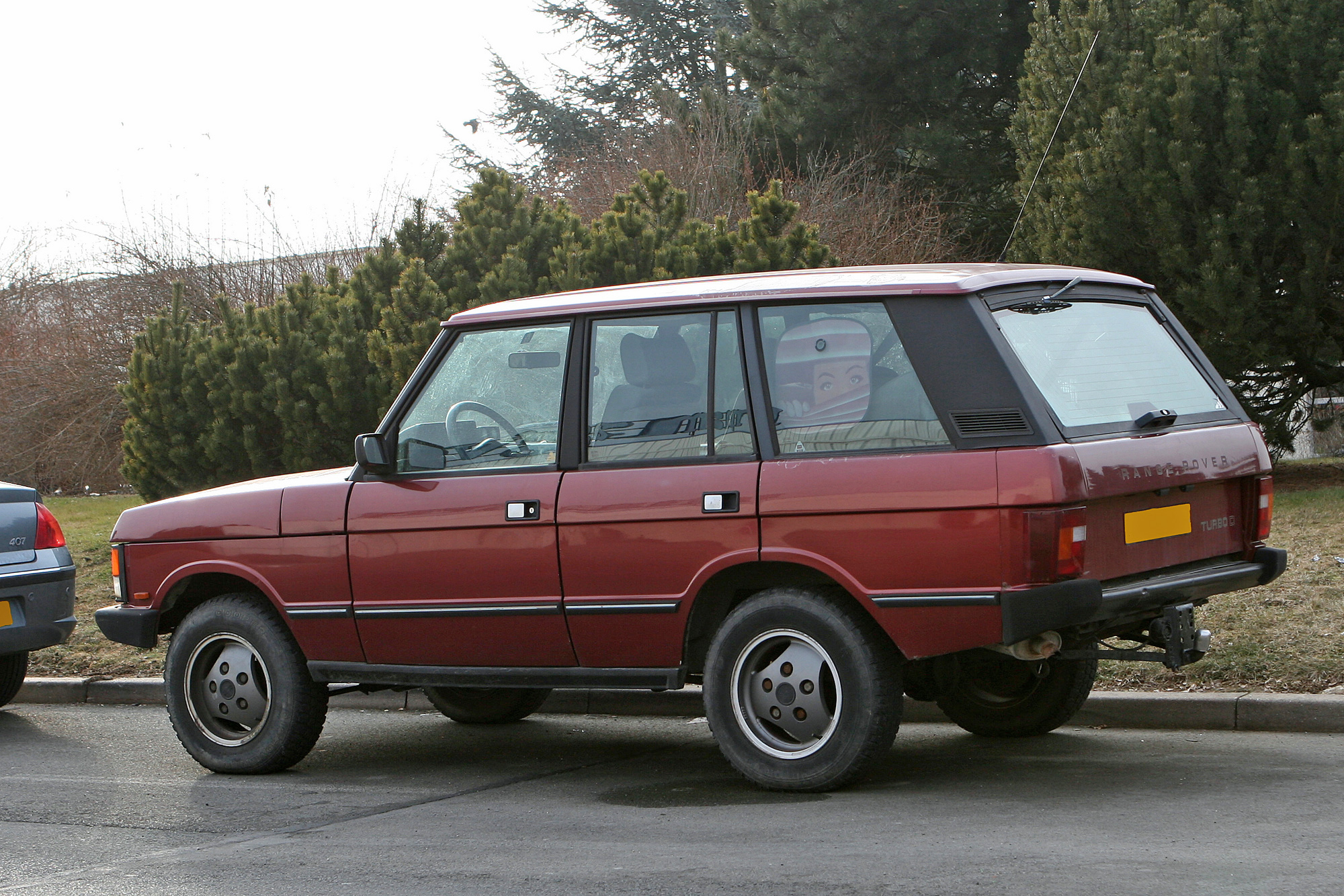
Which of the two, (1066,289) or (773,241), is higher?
(773,241)

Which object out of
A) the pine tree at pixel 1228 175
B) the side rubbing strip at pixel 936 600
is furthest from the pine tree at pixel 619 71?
the side rubbing strip at pixel 936 600

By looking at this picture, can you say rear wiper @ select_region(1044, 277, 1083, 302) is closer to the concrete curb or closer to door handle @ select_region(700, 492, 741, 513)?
door handle @ select_region(700, 492, 741, 513)

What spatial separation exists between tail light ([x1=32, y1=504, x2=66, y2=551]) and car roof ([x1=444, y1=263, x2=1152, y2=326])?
3416 millimetres

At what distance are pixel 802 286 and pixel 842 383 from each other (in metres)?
0.43

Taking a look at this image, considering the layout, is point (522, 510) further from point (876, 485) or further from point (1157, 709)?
point (1157, 709)

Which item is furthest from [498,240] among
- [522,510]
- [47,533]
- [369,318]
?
[522,510]

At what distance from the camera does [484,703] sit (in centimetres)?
776

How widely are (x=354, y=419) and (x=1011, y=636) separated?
935 centimetres

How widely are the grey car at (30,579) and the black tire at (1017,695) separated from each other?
16.1 feet

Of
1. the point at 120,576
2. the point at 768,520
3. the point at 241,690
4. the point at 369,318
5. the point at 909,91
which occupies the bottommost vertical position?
the point at 241,690

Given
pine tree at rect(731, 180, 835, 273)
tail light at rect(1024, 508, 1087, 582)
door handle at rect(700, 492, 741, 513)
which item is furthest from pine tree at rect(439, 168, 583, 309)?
tail light at rect(1024, 508, 1087, 582)

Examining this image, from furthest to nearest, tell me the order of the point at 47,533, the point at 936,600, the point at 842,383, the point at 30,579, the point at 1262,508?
the point at 47,533, the point at 30,579, the point at 1262,508, the point at 842,383, the point at 936,600

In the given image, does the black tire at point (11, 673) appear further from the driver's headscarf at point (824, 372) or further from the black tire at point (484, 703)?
the driver's headscarf at point (824, 372)

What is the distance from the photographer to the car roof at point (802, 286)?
5434mm
